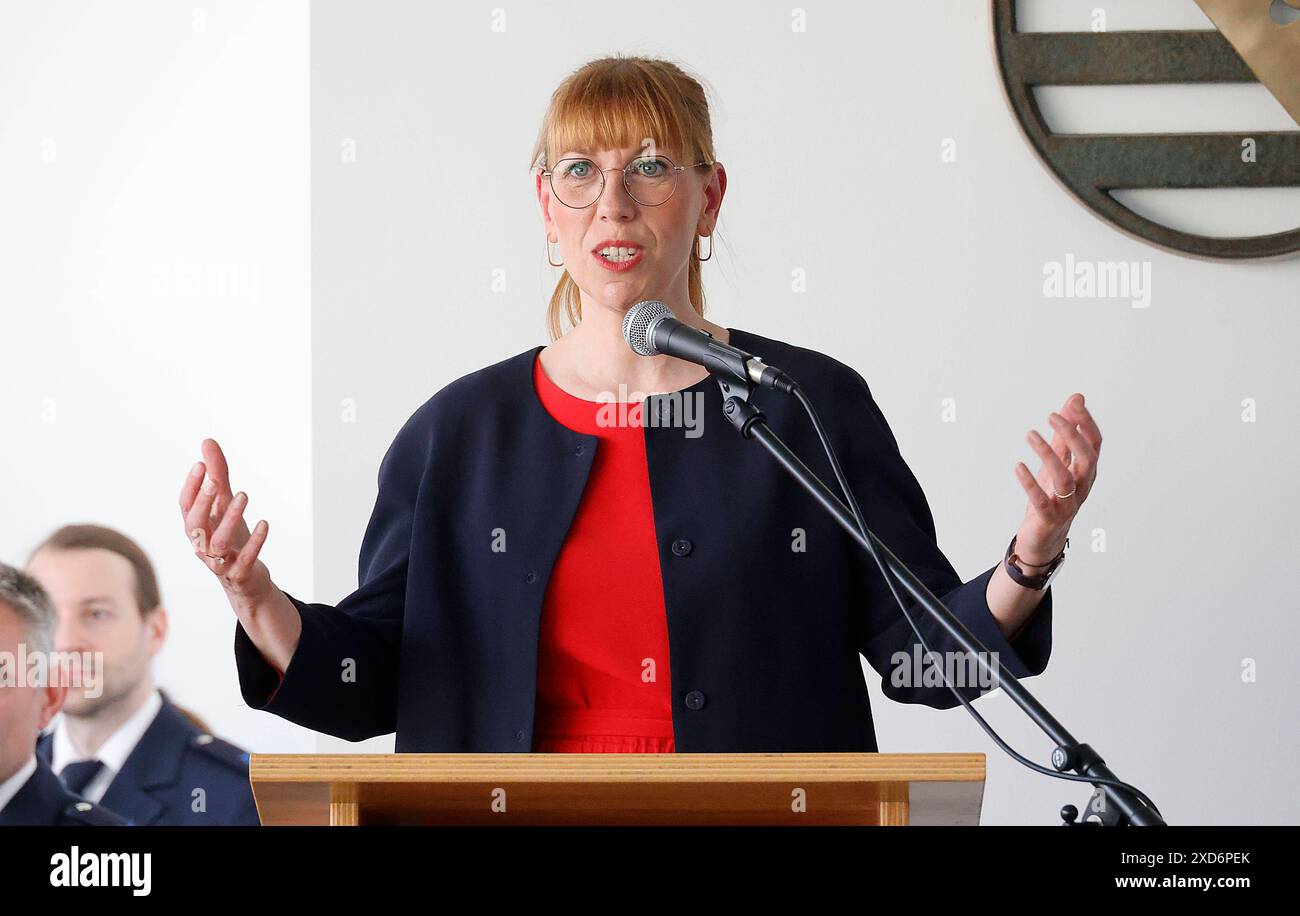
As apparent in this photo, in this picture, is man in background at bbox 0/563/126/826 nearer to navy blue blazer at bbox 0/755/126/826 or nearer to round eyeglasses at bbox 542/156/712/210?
navy blue blazer at bbox 0/755/126/826

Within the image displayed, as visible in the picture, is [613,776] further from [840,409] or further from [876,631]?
[840,409]

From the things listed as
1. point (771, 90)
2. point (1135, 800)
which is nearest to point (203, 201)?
point (771, 90)

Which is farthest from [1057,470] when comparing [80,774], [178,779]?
[80,774]

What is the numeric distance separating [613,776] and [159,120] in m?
2.40

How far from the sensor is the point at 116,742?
108 inches

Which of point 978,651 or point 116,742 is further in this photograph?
point 116,742

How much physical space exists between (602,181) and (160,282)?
157 centimetres

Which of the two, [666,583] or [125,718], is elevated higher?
[666,583]

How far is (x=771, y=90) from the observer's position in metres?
2.84

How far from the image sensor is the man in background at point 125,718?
2604 millimetres

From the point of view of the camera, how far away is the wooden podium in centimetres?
101

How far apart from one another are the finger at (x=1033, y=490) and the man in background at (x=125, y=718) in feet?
5.68

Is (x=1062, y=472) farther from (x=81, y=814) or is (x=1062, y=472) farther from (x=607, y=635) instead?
(x=81, y=814)
